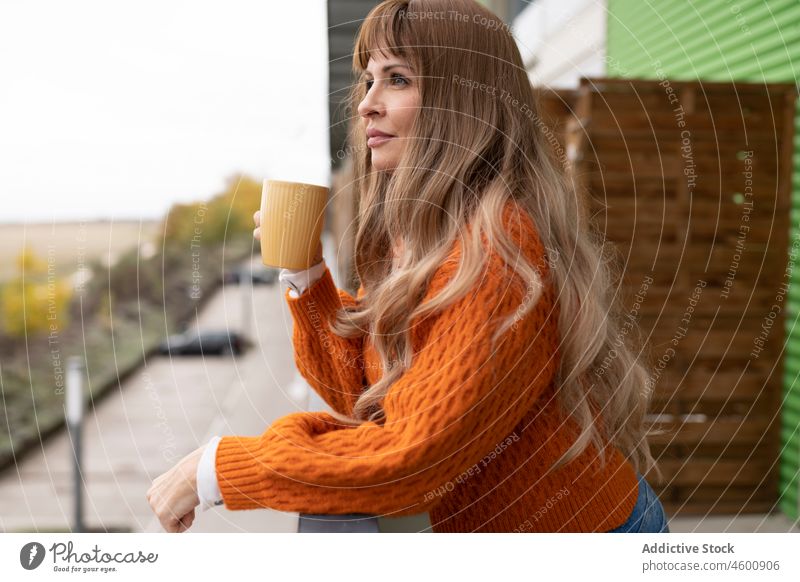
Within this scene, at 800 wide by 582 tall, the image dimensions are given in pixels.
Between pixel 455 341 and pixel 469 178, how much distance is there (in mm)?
176

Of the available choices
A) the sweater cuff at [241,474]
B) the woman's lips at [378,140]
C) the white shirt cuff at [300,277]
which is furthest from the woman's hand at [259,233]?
the sweater cuff at [241,474]

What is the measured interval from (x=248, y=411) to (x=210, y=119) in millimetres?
511

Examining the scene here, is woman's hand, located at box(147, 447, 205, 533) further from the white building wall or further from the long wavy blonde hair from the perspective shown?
the white building wall

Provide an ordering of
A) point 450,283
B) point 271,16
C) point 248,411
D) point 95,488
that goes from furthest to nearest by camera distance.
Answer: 1. point 95,488
2. point 248,411
3. point 271,16
4. point 450,283

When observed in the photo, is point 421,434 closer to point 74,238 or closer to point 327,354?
point 327,354

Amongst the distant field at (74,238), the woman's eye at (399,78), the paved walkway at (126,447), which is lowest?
the paved walkway at (126,447)

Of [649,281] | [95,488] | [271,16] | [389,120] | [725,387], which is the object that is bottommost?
[95,488]

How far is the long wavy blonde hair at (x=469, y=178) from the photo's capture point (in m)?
0.63

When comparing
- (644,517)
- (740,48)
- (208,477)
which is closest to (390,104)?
(208,477)

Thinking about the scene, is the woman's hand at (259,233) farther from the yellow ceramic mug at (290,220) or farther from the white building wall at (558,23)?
the white building wall at (558,23)

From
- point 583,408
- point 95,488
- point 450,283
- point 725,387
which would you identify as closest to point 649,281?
point 725,387

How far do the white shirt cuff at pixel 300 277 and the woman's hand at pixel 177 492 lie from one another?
0.72 feet

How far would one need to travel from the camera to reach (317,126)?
0.92m
